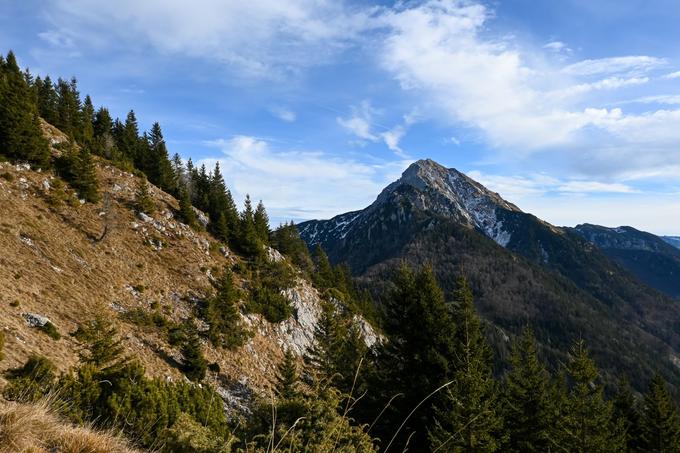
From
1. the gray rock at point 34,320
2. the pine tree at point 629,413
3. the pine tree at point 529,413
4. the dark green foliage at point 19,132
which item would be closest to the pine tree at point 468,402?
the pine tree at point 529,413

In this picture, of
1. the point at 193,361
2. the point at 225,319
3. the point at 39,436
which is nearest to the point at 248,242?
the point at 225,319

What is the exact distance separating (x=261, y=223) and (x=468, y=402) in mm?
53324

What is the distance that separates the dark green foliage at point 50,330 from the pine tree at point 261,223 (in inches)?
1513

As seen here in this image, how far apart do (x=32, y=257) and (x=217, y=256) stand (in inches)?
748

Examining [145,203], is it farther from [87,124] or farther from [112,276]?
[87,124]

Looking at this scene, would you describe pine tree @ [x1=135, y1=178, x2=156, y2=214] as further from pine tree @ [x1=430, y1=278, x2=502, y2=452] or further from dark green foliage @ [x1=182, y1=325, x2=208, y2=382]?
pine tree @ [x1=430, y1=278, x2=502, y2=452]

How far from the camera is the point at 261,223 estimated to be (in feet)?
205

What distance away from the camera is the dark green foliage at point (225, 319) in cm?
3278

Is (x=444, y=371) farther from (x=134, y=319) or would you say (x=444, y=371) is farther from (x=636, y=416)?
(x=636, y=416)

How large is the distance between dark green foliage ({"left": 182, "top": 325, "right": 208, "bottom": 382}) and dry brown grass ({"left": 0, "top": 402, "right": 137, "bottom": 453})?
80.4ft

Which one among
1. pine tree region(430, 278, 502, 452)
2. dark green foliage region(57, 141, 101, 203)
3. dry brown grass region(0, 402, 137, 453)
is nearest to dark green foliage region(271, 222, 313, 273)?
dark green foliage region(57, 141, 101, 203)

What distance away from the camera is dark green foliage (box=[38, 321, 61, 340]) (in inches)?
770

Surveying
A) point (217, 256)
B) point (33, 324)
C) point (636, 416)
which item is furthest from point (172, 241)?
point (636, 416)

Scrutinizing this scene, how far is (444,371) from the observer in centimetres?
1423
